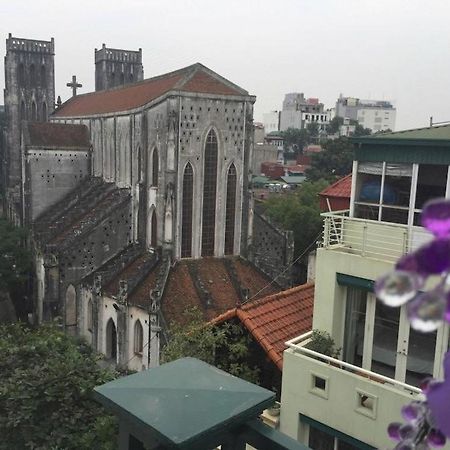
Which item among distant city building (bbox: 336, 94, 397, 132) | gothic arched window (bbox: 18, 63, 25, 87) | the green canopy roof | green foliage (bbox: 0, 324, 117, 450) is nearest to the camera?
the green canopy roof

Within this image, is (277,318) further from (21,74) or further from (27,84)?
(21,74)

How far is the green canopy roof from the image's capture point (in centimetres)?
212

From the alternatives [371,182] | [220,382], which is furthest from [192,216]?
[220,382]

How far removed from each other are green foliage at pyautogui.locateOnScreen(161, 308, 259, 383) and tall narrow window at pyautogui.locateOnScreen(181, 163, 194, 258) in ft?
43.0

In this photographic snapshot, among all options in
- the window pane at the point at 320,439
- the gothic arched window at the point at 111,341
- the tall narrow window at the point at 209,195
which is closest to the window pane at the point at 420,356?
the window pane at the point at 320,439

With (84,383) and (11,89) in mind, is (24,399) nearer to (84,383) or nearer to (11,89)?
(84,383)

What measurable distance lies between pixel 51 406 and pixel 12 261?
2383cm

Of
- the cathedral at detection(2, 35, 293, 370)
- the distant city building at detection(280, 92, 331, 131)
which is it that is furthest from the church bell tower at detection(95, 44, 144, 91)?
the distant city building at detection(280, 92, 331, 131)

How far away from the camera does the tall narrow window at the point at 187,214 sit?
2472 centimetres

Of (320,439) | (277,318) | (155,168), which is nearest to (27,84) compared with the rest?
(155,168)

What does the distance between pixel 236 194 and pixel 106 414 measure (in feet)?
61.2

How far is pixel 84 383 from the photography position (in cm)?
857

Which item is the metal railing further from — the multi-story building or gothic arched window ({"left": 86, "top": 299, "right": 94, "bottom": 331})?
gothic arched window ({"left": 86, "top": 299, "right": 94, "bottom": 331})

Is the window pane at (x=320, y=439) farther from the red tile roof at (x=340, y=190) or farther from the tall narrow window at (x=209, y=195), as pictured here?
the tall narrow window at (x=209, y=195)
